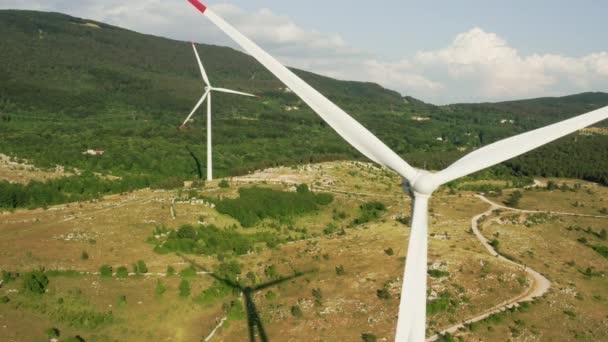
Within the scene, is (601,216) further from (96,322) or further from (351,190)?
(96,322)

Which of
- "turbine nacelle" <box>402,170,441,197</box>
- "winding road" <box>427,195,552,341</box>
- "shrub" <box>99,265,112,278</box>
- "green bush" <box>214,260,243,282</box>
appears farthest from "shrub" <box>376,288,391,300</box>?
"turbine nacelle" <box>402,170,441,197</box>

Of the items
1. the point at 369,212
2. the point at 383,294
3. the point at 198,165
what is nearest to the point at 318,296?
the point at 383,294

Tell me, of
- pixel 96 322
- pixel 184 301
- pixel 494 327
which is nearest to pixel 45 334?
pixel 96 322

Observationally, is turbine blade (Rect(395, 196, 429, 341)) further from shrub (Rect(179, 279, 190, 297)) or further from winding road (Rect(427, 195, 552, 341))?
Result: shrub (Rect(179, 279, 190, 297))

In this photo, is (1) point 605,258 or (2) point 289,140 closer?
(1) point 605,258

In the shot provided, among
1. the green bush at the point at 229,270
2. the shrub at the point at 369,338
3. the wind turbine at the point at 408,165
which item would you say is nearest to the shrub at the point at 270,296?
the green bush at the point at 229,270

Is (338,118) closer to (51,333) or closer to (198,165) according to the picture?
(51,333)
